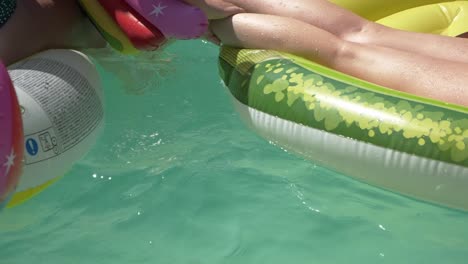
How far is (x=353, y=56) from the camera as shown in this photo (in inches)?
72.7

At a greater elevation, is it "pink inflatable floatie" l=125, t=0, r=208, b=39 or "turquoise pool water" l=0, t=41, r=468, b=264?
"pink inflatable floatie" l=125, t=0, r=208, b=39

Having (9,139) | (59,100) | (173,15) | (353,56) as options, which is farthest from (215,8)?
(9,139)

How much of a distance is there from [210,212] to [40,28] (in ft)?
2.31

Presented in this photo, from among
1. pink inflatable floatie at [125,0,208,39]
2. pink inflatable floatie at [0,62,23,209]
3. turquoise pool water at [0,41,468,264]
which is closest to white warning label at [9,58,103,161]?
pink inflatable floatie at [0,62,23,209]

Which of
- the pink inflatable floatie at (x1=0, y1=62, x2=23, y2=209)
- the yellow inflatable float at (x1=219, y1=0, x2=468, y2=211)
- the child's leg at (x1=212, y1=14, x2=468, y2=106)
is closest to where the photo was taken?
the pink inflatable floatie at (x1=0, y1=62, x2=23, y2=209)

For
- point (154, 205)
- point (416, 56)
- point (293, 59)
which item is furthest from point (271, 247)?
point (416, 56)

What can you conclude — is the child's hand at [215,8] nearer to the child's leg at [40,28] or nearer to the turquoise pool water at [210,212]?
the child's leg at [40,28]

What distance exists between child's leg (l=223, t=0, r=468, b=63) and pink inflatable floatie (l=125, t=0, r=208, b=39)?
0.59ft

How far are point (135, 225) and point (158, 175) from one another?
241mm

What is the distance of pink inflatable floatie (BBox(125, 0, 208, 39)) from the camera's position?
183cm

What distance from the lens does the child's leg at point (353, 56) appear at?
1.70m

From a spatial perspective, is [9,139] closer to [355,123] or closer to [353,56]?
[355,123]

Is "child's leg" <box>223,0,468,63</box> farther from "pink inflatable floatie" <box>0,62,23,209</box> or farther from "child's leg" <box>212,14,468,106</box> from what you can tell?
"pink inflatable floatie" <box>0,62,23,209</box>

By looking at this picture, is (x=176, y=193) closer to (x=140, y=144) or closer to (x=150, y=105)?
(x=140, y=144)
